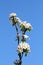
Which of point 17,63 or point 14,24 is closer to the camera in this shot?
point 17,63

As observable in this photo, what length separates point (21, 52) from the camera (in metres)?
6.30

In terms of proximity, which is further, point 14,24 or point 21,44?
point 14,24

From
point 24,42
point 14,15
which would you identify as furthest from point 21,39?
point 14,15

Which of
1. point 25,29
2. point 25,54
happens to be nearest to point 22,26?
point 25,29

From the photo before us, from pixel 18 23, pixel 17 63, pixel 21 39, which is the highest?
pixel 18 23

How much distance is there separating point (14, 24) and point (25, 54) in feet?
4.12

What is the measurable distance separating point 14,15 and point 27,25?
2.82 ft

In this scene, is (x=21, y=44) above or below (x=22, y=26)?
below

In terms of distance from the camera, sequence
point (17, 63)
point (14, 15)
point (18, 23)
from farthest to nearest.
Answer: point (14, 15), point (18, 23), point (17, 63)

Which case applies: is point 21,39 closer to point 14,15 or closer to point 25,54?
→ point 25,54

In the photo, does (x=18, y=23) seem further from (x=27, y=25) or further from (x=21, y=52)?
(x=21, y=52)

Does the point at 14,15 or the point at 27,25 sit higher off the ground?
the point at 14,15

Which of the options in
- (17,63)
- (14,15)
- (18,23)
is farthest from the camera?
(14,15)

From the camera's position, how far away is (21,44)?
249 inches
